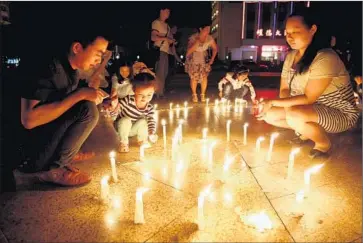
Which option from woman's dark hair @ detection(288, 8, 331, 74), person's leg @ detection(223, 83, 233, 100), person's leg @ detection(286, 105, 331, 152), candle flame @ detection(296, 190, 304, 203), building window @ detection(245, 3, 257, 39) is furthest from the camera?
building window @ detection(245, 3, 257, 39)

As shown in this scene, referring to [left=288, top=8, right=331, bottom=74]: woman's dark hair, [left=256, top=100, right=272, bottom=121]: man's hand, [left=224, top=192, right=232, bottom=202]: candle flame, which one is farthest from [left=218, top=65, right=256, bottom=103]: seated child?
[left=224, top=192, right=232, bottom=202]: candle flame

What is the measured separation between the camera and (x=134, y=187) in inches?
115

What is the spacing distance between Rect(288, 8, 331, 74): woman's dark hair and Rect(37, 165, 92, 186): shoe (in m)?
2.85

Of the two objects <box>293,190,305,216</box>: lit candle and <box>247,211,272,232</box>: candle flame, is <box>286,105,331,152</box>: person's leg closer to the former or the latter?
<box>293,190,305,216</box>: lit candle

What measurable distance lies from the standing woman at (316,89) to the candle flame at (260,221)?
5.35 ft

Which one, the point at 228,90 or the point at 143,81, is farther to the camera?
the point at 228,90

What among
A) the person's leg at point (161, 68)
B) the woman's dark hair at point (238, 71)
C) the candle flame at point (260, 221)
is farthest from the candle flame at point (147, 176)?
the person's leg at point (161, 68)

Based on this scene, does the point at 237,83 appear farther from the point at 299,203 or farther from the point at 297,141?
the point at 299,203

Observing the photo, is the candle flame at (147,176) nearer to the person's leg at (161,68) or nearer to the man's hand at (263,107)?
the man's hand at (263,107)

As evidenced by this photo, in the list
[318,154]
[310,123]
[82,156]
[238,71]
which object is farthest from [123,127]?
[238,71]

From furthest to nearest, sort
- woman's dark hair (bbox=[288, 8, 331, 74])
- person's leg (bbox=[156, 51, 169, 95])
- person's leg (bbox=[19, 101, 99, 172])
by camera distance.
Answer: person's leg (bbox=[156, 51, 169, 95]) < woman's dark hair (bbox=[288, 8, 331, 74]) < person's leg (bbox=[19, 101, 99, 172])

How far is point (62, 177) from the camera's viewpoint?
2895 mm

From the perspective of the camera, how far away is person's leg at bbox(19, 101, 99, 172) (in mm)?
2791

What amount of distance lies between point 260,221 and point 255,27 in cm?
5033
